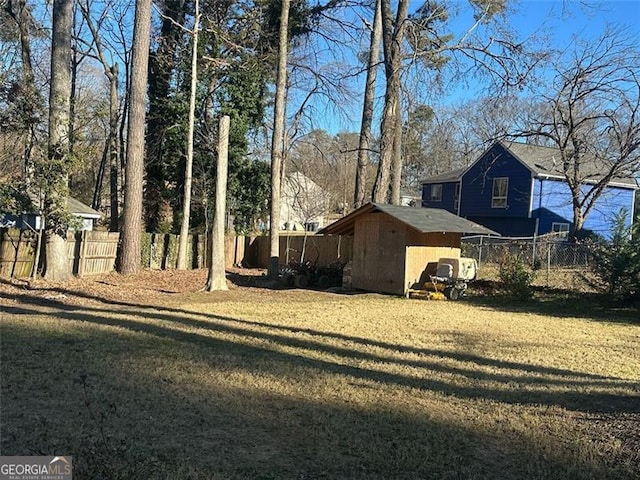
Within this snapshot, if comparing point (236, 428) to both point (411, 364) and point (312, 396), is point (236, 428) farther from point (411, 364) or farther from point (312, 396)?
point (411, 364)

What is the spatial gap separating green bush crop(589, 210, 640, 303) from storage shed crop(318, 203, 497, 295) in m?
3.27

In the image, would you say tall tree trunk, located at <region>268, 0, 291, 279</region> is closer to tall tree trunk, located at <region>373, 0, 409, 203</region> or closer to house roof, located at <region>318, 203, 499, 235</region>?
house roof, located at <region>318, 203, 499, 235</region>

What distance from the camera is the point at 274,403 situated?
17.8ft

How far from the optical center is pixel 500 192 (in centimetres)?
3319

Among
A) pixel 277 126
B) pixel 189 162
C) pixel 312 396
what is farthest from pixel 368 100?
pixel 312 396

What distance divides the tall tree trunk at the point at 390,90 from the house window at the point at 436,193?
18.7 m

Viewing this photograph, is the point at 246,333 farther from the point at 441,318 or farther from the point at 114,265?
the point at 114,265

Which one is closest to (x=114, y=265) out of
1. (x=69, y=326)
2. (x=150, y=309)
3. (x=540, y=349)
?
(x=150, y=309)

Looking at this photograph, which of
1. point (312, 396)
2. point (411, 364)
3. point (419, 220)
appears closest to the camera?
point (312, 396)

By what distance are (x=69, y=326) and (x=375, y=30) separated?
Answer: 17.8 m

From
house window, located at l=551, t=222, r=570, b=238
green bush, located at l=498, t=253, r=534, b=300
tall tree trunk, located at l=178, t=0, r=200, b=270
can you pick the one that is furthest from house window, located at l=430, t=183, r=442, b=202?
green bush, located at l=498, t=253, r=534, b=300

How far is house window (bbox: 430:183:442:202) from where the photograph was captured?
1523 inches

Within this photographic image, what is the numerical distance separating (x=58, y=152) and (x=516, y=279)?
1313 cm

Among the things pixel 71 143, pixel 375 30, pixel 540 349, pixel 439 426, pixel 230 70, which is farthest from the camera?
pixel 230 70
